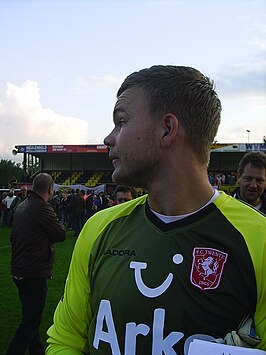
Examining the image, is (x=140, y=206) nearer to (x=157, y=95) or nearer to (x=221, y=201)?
(x=221, y=201)

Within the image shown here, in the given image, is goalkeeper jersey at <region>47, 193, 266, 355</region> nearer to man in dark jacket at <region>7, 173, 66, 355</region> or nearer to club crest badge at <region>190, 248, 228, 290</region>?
club crest badge at <region>190, 248, 228, 290</region>

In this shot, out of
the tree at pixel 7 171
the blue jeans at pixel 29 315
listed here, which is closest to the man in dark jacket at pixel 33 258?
the blue jeans at pixel 29 315

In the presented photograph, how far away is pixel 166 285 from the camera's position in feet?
5.12

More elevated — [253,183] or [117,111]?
[117,111]

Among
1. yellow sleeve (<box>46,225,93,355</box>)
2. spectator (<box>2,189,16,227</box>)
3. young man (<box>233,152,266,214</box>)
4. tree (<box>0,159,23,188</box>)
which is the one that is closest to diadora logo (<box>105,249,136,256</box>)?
yellow sleeve (<box>46,225,93,355</box>)

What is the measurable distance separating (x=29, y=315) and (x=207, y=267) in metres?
3.83

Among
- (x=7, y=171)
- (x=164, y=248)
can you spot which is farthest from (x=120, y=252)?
(x=7, y=171)

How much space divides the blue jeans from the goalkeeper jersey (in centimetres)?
333

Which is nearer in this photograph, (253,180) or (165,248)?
(165,248)

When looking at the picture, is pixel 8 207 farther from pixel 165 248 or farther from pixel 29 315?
pixel 165 248

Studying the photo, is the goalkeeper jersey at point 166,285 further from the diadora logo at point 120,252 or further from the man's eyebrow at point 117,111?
the man's eyebrow at point 117,111

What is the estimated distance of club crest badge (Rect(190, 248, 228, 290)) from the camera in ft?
5.03

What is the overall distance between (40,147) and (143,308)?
3626 centimetres


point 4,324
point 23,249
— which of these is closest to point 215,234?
point 23,249
